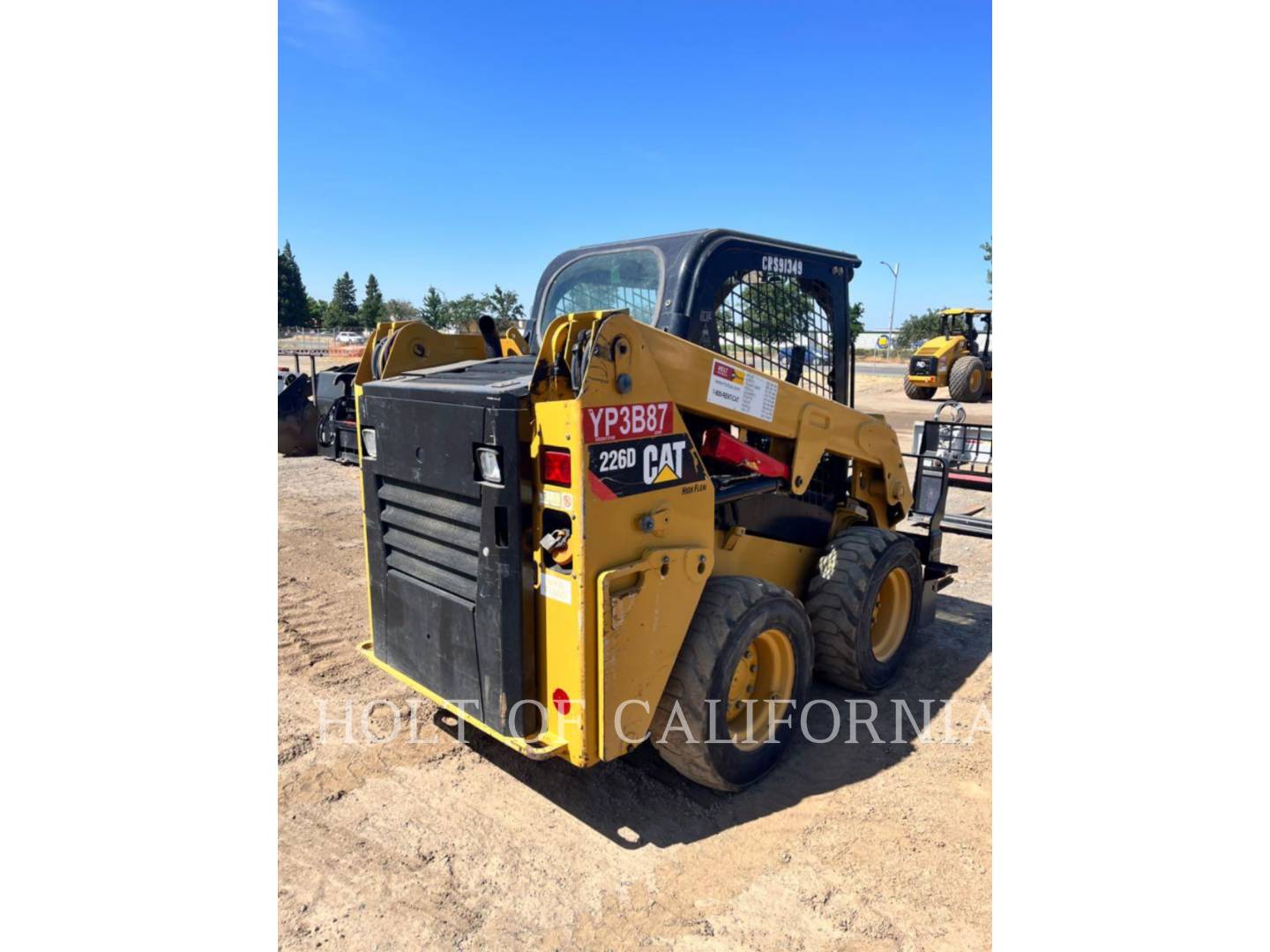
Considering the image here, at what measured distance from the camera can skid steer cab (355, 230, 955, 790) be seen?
10.1 ft

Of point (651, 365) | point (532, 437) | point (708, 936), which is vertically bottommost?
point (708, 936)

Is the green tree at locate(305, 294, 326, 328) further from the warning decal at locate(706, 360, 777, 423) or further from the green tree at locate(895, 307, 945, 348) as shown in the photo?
the warning decal at locate(706, 360, 777, 423)

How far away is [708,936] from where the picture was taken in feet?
9.24

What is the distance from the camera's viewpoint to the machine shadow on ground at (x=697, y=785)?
3.49 m

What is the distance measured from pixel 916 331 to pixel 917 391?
41040 millimetres

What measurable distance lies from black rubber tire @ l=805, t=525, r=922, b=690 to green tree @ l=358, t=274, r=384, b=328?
181 feet

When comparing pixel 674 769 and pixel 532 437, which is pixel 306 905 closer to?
pixel 674 769

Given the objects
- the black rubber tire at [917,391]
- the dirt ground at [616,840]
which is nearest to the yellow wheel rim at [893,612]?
the dirt ground at [616,840]

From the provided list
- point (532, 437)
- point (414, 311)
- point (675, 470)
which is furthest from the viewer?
point (414, 311)

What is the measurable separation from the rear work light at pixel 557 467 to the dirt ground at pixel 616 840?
5.10ft

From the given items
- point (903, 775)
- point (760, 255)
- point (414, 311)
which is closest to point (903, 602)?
point (903, 775)

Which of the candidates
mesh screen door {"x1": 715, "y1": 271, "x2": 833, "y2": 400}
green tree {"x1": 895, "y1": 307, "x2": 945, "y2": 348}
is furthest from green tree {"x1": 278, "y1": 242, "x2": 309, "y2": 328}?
mesh screen door {"x1": 715, "y1": 271, "x2": 833, "y2": 400}

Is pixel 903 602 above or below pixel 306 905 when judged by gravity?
above

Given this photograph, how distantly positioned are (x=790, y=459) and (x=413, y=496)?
76.7 inches
